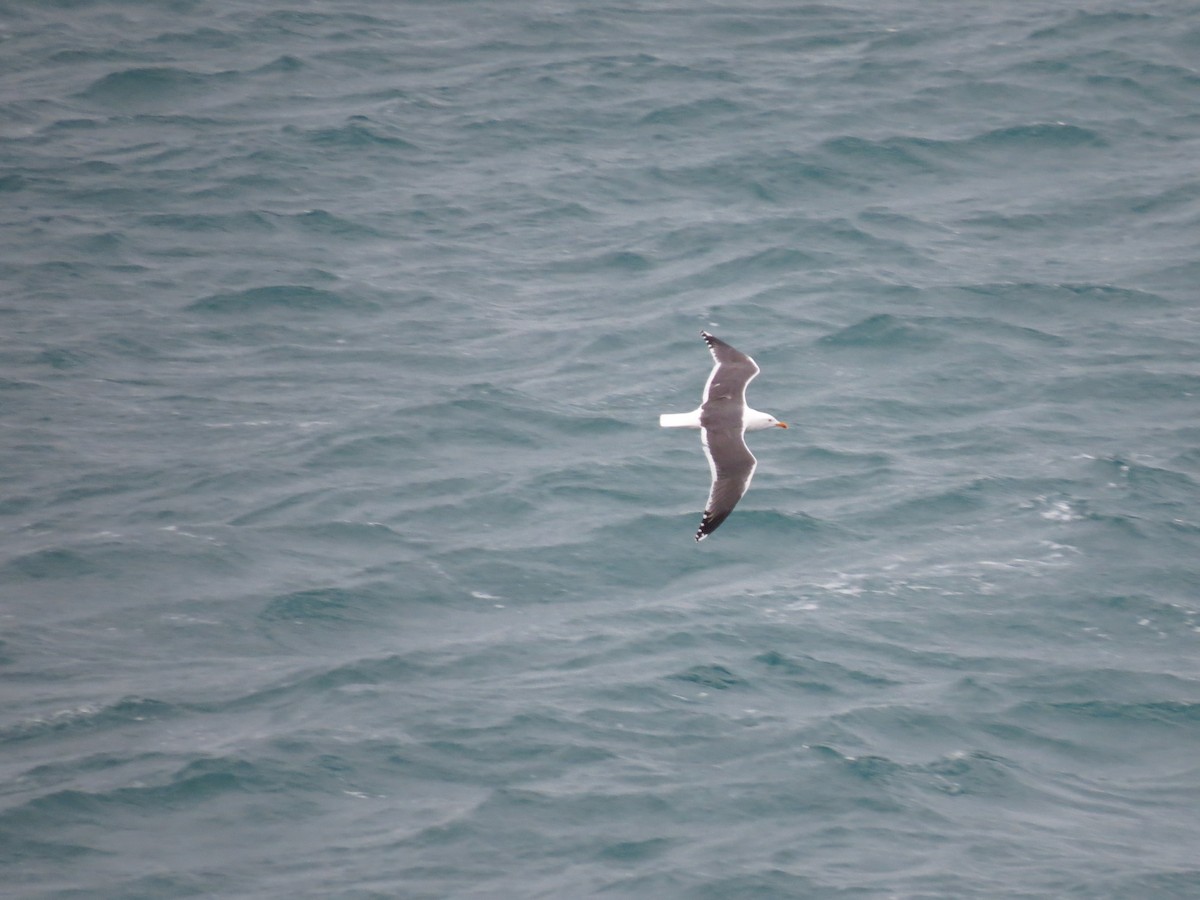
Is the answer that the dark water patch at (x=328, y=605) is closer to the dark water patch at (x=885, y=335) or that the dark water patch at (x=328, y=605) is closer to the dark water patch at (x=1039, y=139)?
the dark water patch at (x=885, y=335)

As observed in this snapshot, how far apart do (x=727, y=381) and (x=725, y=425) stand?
4.19 ft

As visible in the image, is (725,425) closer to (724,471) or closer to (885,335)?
(724,471)

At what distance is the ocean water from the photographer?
1588 cm

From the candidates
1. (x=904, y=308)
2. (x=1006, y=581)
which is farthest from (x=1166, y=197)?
(x=1006, y=581)

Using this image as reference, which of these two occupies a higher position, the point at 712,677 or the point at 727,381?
the point at 727,381

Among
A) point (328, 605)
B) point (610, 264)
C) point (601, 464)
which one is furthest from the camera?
point (610, 264)

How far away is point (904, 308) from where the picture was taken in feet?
81.5

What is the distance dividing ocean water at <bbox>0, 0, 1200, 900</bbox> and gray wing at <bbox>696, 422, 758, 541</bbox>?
7.99ft

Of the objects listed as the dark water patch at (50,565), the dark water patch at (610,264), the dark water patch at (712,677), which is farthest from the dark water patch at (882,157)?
the dark water patch at (50,565)

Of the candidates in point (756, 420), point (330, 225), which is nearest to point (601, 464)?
point (756, 420)

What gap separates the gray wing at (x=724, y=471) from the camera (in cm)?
1570

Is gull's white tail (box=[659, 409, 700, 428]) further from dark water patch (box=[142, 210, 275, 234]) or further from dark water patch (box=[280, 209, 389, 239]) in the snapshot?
dark water patch (box=[142, 210, 275, 234])

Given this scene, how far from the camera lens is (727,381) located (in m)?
18.6

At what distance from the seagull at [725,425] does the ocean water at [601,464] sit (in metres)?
2.21
